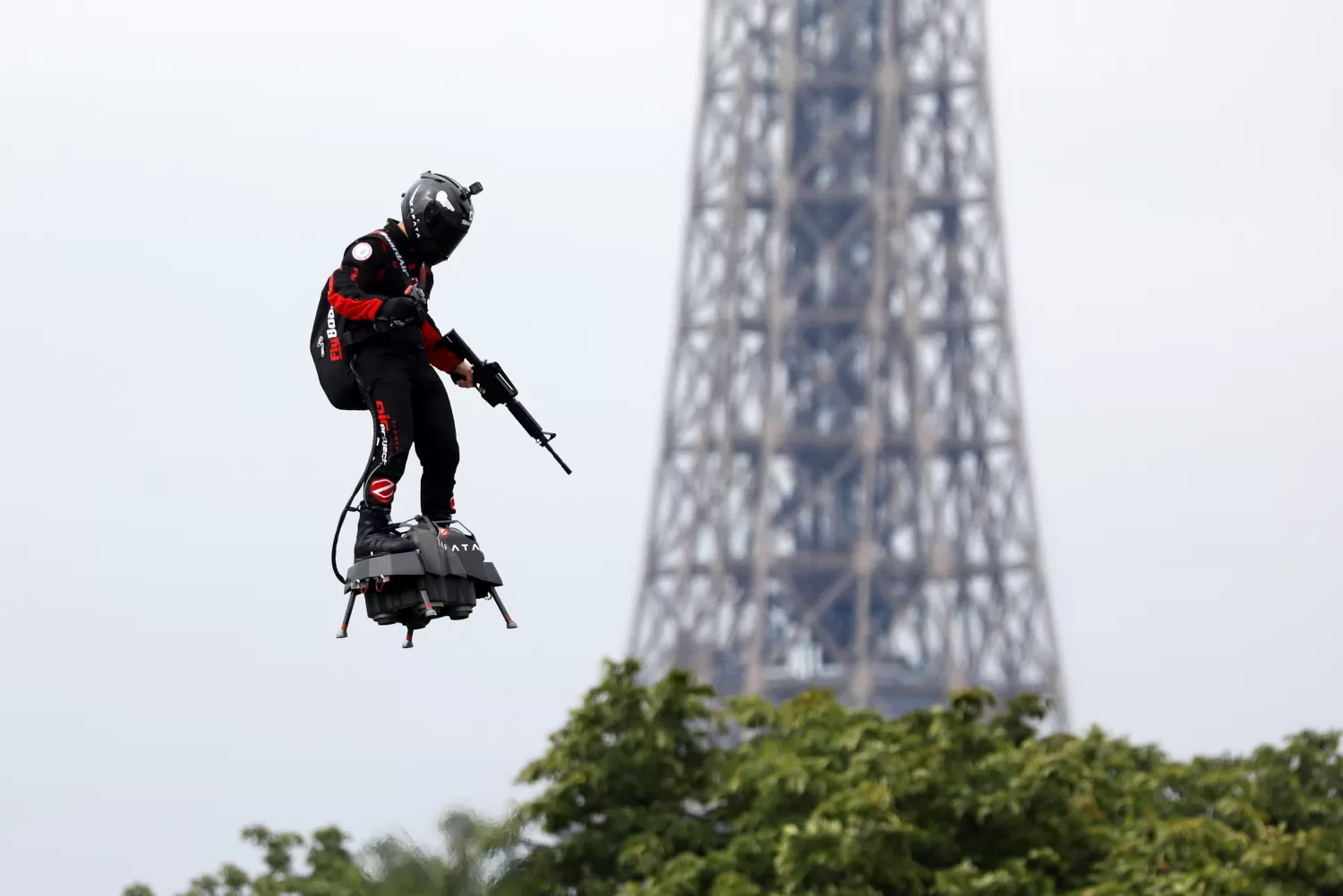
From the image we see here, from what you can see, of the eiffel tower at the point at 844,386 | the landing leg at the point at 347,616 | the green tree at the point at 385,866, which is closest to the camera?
the landing leg at the point at 347,616

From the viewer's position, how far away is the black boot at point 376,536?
1838cm

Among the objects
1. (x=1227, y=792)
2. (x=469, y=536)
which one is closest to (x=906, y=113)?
(x=1227, y=792)

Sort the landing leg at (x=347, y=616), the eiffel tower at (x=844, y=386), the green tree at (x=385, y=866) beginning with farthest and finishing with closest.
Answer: the eiffel tower at (x=844, y=386), the green tree at (x=385, y=866), the landing leg at (x=347, y=616)

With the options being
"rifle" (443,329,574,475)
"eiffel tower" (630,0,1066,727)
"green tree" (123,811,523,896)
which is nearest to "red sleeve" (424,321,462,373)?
"rifle" (443,329,574,475)

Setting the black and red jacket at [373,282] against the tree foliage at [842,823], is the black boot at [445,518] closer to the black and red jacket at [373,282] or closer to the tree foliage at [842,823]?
the black and red jacket at [373,282]

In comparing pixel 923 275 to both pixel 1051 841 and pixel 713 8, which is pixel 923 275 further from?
pixel 1051 841

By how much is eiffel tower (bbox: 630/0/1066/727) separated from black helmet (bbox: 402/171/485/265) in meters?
125

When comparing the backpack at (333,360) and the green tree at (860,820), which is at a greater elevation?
the green tree at (860,820)

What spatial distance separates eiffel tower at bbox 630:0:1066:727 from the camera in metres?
147

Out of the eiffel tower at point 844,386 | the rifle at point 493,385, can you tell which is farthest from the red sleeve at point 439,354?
the eiffel tower at point 844,386

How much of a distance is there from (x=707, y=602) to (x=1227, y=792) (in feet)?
290

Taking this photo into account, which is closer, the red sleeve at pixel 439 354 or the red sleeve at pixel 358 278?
the red sleeve at pixel 358 278

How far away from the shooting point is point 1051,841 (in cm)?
5284

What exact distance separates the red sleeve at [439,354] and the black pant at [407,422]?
27 cm
